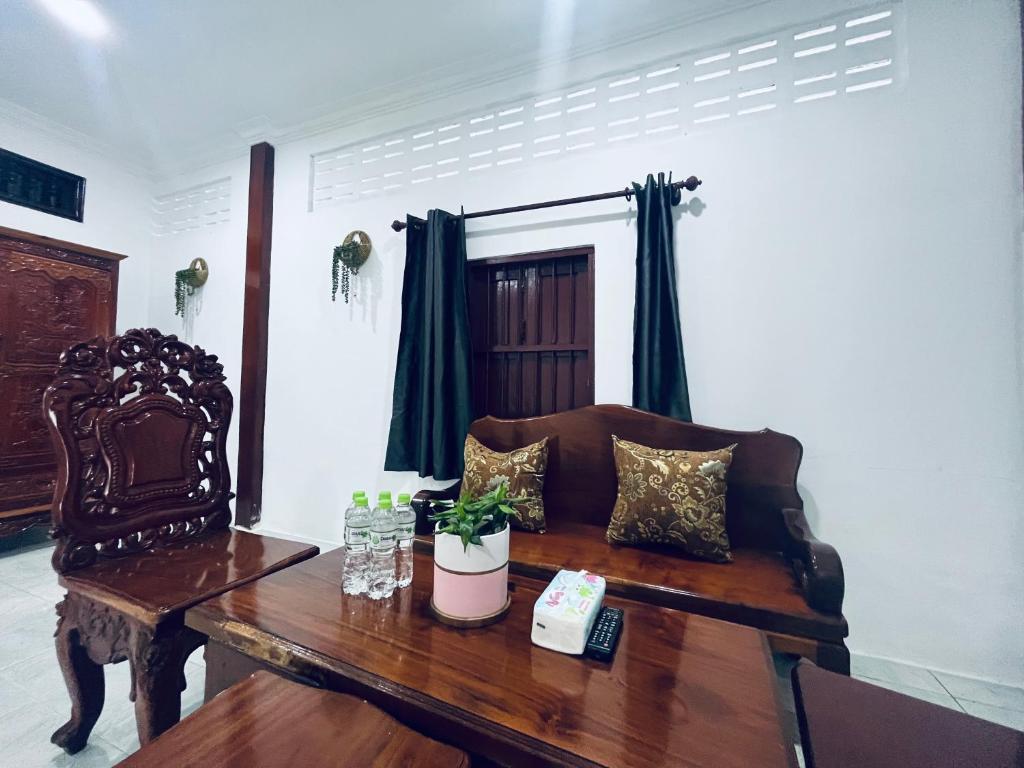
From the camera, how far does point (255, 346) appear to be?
3.04 meters

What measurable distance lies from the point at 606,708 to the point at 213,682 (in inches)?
41.7

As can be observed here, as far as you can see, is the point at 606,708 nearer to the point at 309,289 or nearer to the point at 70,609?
the point at 70,609

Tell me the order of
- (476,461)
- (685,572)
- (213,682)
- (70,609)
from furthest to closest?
1. (476,461)
2. (685,572)
3. (70,609)
4. (213,682)

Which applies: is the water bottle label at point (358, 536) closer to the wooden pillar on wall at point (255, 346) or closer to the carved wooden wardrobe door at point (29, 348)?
the wooden pillar on wall at point (255, 346)

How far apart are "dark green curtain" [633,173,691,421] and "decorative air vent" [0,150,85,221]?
4.14 metres

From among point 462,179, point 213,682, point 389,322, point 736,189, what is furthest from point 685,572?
point 462,179

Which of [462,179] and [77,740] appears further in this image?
[462,179]

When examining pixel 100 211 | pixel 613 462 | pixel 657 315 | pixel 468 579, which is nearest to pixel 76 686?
pixel 468 579

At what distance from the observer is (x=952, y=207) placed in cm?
164

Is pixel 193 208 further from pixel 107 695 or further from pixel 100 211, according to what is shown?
pixel 107 695

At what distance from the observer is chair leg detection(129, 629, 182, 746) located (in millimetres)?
1068

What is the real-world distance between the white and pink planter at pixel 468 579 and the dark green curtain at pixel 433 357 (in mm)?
1282

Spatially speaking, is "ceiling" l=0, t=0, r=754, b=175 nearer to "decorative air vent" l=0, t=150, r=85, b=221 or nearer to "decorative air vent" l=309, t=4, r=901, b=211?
"decorative air vent" l=309, t=4, r=901, b=211

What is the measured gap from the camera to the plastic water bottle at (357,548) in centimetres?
118
